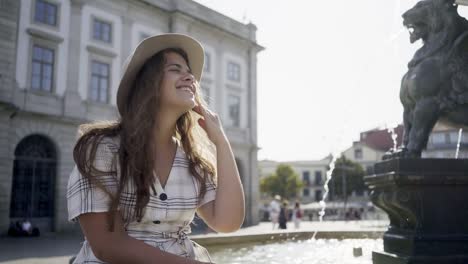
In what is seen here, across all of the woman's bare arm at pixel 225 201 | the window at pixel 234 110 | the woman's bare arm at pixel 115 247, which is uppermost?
the window at pixel 234 110

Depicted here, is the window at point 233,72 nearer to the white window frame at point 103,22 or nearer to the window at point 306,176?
the white window frame at point 103,22

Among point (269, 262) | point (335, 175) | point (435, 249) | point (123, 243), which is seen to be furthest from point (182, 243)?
point (335, 175)

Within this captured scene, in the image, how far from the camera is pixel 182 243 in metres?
1.80

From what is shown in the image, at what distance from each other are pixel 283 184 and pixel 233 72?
37.7 meters

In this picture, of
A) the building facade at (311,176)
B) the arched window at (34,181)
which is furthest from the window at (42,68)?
the building facade at (311,176)

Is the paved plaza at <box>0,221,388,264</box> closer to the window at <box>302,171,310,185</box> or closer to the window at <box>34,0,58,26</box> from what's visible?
the window at <box>34,0,58,26</box>

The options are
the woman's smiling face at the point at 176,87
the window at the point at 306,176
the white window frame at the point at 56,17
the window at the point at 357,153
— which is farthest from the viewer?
the window at the point at 306,176

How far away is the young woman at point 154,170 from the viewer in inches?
61.7

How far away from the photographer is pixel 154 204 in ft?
5.60

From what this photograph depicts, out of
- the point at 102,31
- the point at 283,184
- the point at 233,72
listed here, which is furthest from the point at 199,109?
the point at 283,184

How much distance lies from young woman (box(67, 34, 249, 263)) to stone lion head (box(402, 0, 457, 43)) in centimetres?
347

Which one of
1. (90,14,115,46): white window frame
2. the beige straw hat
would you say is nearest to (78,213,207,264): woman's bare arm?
the beige straw hat

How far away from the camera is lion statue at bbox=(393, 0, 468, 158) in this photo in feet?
14.4

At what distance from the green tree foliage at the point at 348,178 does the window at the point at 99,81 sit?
4344cm
